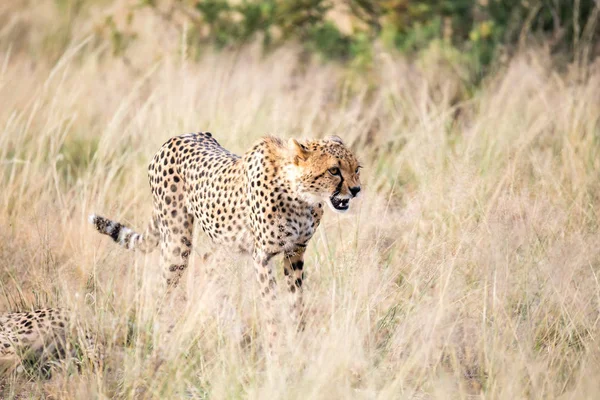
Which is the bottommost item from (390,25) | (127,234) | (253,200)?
(127,234)

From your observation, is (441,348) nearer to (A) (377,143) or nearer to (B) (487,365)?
(B) (487,365)

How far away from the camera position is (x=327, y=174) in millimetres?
3480

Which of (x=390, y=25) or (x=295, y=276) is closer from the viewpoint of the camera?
(x=295, y=276)

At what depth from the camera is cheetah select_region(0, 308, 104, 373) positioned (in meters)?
3.39

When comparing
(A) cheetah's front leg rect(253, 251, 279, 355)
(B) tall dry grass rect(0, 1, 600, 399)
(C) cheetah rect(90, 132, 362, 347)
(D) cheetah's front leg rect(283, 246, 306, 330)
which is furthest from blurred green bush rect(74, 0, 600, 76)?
(A) cheetah's front leg rect(253, 251, 279, 355)

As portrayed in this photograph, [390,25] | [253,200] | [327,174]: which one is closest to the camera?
[327,174]

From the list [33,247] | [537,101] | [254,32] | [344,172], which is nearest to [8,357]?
[33,247]

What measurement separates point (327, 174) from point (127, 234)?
112 centimetres

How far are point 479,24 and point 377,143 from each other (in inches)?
107

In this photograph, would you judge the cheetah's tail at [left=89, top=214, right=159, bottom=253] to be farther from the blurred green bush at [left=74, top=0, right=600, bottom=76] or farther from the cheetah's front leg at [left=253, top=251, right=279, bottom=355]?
the blurred green bush at [left=74, top=0, right=600, bottom=76]

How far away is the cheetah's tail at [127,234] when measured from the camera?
4.00m

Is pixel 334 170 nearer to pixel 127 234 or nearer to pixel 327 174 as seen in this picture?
pixel 327 174

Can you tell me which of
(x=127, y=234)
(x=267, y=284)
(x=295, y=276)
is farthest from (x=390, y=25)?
(x=267, y=284)

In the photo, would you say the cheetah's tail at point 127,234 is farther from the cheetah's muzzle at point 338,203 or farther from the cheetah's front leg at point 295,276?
the cheetah's muzzle at point 338,203
